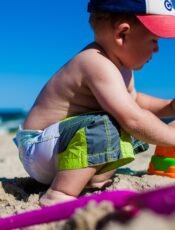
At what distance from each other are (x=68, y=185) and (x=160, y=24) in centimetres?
81

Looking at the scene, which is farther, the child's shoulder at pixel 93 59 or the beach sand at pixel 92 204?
the child's shoulder at pixel 93 59

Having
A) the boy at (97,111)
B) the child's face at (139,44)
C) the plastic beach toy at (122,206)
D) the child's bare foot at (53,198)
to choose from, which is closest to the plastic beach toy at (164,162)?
the boy at (97,111)

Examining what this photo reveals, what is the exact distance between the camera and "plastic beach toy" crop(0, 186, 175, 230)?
71cm

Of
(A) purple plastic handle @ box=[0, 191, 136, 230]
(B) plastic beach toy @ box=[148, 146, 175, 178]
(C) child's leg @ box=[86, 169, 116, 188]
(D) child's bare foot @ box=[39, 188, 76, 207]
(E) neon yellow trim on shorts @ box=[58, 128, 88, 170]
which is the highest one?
(A) purple plastic handle @ box=[0, 191, 136, 230]

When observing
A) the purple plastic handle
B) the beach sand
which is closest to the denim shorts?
the beach sand

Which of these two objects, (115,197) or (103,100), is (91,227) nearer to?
(115,197)

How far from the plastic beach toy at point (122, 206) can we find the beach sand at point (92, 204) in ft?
0.06

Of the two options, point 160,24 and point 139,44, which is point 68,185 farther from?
point 160,24

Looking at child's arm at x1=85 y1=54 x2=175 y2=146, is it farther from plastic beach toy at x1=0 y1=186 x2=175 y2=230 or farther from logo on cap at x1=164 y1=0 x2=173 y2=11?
plastic beach toy at x1=0 y1=186 x2=175 y2=230

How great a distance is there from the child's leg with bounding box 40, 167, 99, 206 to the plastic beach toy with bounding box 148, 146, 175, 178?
52 cm

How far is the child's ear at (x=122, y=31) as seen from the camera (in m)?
2.05

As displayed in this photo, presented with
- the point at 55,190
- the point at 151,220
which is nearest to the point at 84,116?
the point at 55,190

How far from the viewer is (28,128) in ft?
6.98

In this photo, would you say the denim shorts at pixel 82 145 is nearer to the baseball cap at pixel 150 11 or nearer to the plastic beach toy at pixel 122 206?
the baseball cap at pixel 150 11
